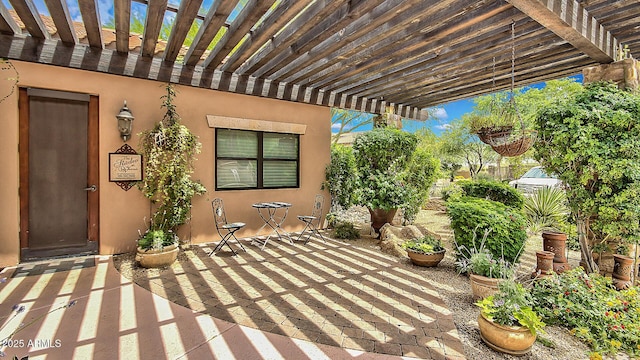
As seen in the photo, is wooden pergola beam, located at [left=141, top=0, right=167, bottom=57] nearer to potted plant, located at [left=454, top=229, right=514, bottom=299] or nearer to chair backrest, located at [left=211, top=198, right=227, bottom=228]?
chair backrest, located at [left=211, top=198, right=227, bottom=228]

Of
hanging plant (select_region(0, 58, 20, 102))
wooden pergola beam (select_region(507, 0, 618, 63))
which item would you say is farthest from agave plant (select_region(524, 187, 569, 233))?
hanging plant (select_region(0, 58, 20, 102))

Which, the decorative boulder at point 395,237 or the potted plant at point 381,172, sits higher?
the potted plant at point 381,172

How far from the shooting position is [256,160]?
6.25m

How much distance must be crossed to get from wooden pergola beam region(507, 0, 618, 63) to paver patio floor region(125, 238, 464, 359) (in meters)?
3.04

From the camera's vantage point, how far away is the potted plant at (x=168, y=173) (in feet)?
15.6

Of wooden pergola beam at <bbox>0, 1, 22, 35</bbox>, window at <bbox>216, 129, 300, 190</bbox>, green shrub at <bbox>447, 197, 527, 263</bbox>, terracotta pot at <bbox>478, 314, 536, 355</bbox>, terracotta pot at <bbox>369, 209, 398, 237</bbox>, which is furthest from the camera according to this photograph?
terracotta pot at <bbox>369, 209, 398, 237</bbox>

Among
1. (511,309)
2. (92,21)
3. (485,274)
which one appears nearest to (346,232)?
(485,274)

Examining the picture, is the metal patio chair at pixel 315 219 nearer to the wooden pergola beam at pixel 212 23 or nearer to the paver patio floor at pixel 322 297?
the paver patio floor at pixel 322 297

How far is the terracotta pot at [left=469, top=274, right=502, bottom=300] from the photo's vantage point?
3188 mm

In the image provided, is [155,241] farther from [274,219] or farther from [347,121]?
[347,121]

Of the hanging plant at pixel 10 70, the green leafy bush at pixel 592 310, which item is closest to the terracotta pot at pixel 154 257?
the hanging plant at pixel 10 70

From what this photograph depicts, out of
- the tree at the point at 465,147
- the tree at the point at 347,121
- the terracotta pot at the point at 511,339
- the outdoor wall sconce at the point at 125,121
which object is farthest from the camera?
the tree at the point at 347,121

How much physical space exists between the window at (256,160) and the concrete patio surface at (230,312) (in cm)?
192

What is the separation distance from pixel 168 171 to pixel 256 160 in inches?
73.4
